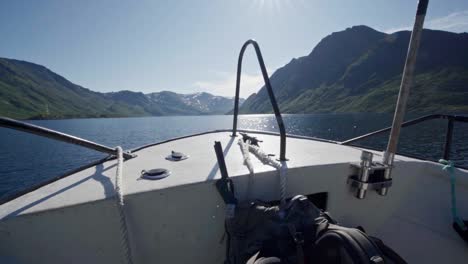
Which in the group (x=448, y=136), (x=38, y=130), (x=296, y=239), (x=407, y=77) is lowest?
(x=296, y=239)

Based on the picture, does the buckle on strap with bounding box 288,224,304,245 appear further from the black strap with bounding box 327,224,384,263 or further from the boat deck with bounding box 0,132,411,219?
the boat deck with bounding box 0,132,411,219

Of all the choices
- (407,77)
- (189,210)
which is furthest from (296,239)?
(407,77)

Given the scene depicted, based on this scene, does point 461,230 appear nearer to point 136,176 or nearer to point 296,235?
point 296,235

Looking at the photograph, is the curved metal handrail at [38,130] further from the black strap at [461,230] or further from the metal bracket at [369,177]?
the black strap at [461,230]

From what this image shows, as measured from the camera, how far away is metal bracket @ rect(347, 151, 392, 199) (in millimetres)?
2443

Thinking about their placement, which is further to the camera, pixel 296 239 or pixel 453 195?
pixel 453 195

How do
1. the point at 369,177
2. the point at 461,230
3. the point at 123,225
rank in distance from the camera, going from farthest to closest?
the point at 461,230 < the point at 369,177 < the point at 123,225

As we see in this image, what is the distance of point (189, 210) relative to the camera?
2.04m

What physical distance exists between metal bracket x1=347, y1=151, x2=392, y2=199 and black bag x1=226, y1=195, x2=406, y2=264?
872mm

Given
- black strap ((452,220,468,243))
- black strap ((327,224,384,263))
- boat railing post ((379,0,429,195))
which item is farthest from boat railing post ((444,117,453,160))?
black strap ((327,224,384,263))

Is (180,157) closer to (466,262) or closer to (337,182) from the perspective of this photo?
(337,182)

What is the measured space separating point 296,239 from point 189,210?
1.00 m

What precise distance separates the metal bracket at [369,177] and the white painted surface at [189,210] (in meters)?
0.20

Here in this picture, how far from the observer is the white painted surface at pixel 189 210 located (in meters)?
1.68
